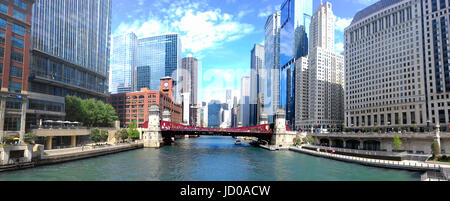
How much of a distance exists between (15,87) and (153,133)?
54.1m

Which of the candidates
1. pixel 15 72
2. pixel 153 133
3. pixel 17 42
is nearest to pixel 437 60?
pixel 153 133

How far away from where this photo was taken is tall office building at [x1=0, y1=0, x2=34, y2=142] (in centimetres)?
6041

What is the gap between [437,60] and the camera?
124 m

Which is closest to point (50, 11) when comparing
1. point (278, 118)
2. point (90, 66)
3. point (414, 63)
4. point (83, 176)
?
point (90, 66)

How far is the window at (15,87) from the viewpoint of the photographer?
6234cm

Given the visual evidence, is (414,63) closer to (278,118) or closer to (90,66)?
(278,118)

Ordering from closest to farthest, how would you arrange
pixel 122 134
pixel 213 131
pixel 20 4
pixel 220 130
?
pixel 20 4 < pixel 122 134 < pixel 213 131 < pixel 220 130

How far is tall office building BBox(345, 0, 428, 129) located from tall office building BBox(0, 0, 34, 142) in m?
138

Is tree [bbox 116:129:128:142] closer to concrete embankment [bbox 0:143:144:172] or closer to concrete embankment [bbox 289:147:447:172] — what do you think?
concrete embankment [bbox 0:143:144:172]

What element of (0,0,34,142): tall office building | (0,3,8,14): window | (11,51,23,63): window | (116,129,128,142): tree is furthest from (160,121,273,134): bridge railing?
(0,3,8,14): window

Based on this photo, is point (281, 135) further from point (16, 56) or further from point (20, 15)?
point (20, 15)

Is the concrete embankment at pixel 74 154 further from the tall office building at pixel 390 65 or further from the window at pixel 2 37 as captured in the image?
the tall office building at pixel 390 65

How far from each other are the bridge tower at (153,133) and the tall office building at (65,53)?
30.7 m
